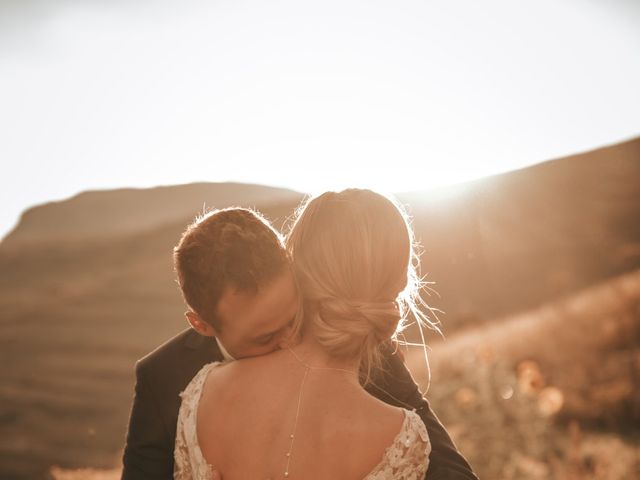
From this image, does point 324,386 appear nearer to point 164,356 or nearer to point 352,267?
point 352,267

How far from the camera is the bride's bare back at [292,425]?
6.36ft

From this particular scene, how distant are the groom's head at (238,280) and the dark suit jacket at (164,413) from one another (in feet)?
1.63

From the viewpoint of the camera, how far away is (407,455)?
2072 mm

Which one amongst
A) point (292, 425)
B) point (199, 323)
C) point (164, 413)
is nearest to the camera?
point (292, 425)

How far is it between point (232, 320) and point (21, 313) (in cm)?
3146

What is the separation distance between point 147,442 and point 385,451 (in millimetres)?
1104

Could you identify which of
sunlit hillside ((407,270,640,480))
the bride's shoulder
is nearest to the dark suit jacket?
the bride's shoulder

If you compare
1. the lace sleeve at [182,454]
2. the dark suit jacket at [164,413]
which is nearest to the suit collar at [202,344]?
the dark suit jacket at [164,413]

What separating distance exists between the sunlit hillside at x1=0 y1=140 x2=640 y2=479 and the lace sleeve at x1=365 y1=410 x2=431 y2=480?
1311mm

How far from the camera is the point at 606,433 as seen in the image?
20.5ft

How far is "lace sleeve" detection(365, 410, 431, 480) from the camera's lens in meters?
2.03

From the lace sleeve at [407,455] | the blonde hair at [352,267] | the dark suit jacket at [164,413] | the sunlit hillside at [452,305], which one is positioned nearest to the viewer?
the lace sleeve at [407,455]

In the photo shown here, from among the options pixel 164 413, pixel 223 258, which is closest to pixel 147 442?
pixel 164 413

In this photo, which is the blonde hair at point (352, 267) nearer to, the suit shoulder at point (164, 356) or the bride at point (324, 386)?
the bride at point (324, 386)
